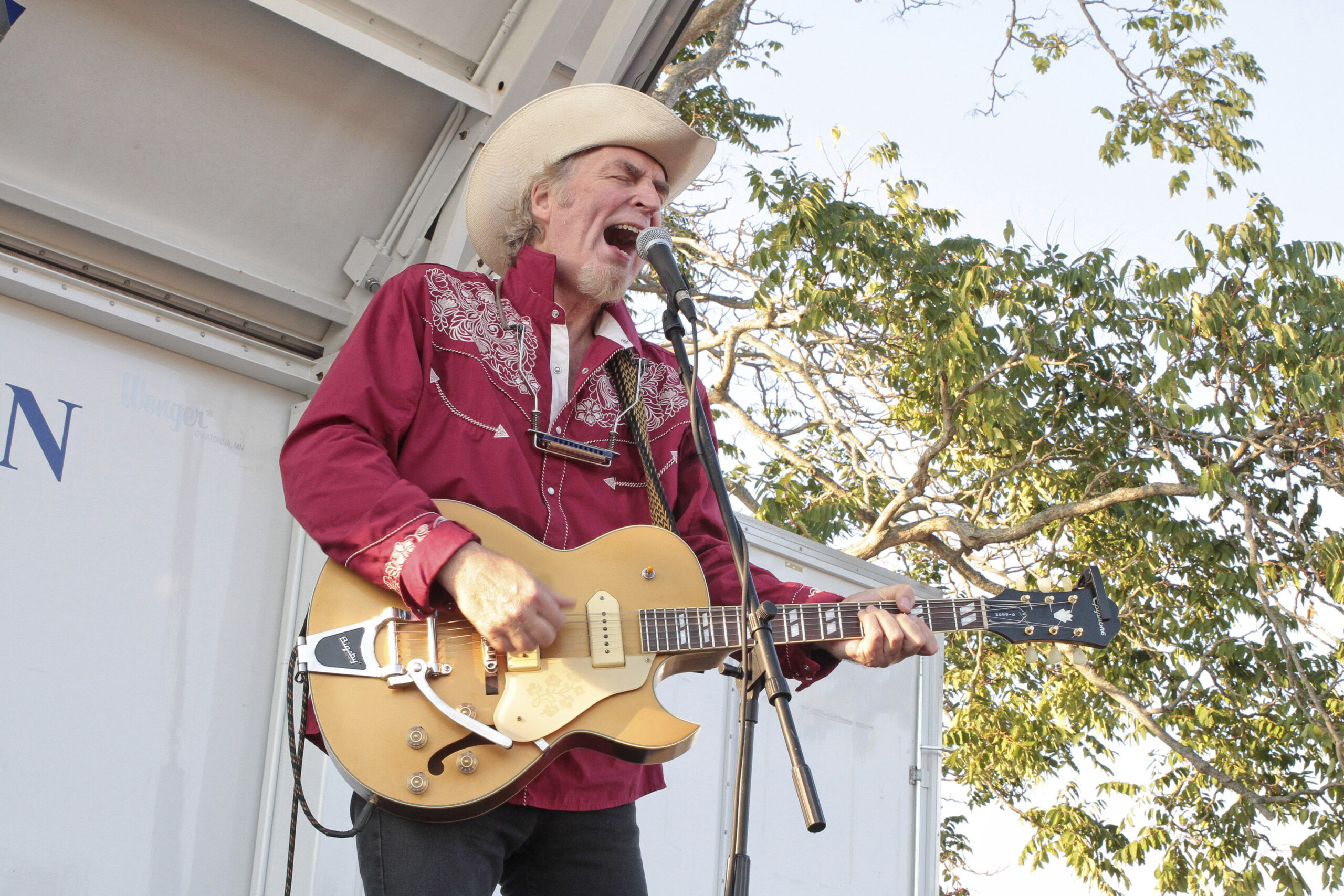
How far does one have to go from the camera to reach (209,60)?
8.81 ft

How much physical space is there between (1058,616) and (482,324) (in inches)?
45.6

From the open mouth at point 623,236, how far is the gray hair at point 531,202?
12cm

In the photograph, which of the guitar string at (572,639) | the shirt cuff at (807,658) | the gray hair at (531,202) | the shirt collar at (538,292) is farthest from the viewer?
the gray hair at (531,202)

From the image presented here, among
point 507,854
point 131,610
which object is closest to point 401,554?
point 507,854

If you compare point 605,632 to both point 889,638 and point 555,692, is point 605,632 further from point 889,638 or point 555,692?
point 889,638

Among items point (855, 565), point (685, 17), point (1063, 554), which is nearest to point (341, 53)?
point (685, 17)

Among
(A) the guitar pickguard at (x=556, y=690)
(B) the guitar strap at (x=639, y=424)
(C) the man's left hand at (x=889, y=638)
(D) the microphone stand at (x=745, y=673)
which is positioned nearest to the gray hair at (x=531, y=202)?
(B) the guitar strap at (x=639, y=424)

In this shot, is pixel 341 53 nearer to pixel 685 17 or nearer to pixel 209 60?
pixel 209 60

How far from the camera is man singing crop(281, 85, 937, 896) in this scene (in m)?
1.78

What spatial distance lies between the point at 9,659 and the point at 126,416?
1.91 feet

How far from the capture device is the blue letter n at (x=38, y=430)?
101 inches

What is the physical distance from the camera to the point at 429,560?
5.79 feet

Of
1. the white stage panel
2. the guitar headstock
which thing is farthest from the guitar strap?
the white stage panel

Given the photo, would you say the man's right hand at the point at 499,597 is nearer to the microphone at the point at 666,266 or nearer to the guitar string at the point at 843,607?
the guitar string at the point at 843,607
